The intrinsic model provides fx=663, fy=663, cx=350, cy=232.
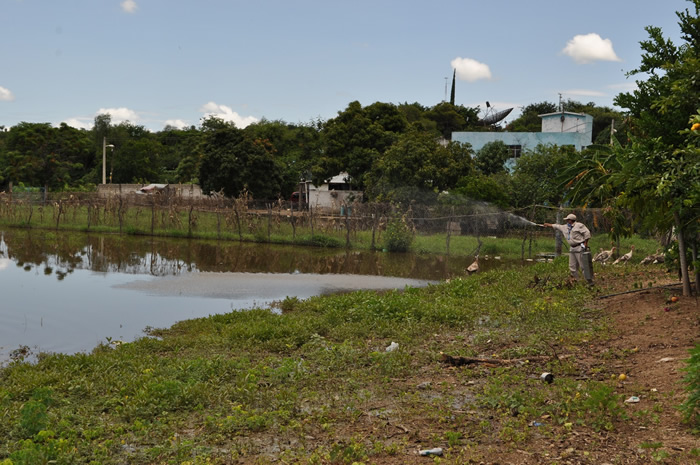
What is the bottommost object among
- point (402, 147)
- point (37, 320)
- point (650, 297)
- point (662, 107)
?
point (37, 320)

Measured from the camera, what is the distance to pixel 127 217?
3744cm

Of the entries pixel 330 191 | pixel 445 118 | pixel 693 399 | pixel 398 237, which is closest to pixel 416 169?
pixel 398 237

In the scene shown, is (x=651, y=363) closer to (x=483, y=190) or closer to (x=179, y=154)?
(x=483, y=190)

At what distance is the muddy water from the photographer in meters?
12.9

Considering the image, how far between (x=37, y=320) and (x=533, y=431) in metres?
10.7

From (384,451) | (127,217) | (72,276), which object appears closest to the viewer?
(384,451)

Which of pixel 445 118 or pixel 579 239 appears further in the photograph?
pixel 445 118

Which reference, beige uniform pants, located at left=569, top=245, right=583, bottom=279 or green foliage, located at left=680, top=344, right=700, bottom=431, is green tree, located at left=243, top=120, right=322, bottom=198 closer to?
beige uniform pants, located at left=569, top=245, right=583, bottom=279

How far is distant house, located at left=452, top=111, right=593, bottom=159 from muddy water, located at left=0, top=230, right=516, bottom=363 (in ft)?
70.7

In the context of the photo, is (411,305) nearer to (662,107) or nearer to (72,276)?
(662,107)

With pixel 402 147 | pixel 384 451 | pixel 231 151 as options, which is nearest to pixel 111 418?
pixel 384 451

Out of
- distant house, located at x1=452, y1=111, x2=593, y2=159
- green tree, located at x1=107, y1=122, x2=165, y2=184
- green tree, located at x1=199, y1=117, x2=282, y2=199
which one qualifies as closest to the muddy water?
green tree, located at x1=199, y1=117, x2=282, y2=199

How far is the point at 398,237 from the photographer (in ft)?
93.6

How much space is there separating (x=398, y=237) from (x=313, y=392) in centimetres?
2132
